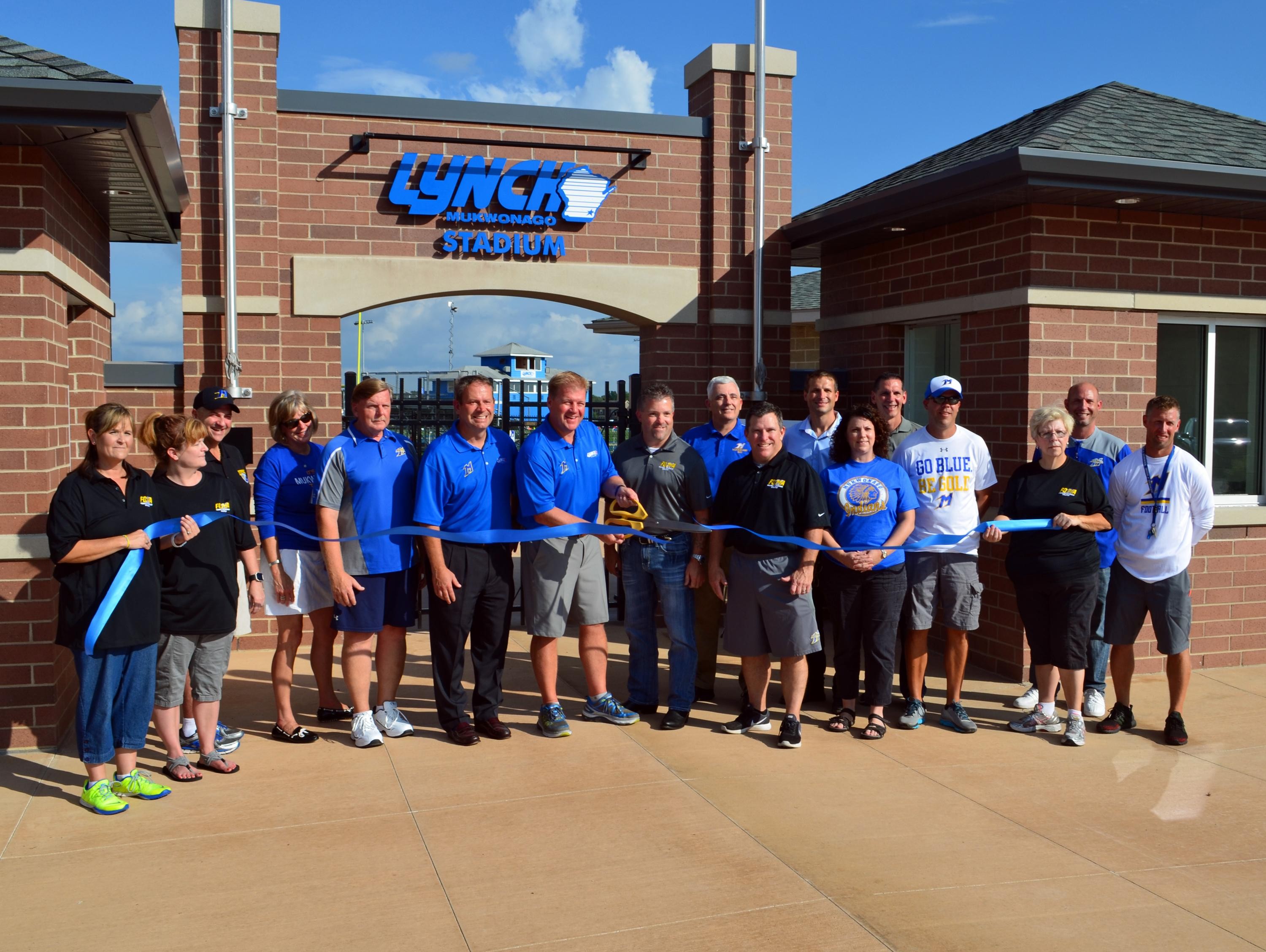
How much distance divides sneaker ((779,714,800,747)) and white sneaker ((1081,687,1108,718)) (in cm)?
203

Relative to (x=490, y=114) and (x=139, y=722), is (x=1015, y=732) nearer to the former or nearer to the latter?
(x=139, y=722)

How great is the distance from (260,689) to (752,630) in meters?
3.68

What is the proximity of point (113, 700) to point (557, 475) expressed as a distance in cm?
260

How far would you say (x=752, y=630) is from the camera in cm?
638

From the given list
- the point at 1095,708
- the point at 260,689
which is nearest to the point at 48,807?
the point at 260,689

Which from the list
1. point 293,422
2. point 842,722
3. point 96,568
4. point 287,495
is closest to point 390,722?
point 287,495

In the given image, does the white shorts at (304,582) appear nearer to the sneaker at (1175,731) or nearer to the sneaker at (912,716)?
Answer: the sneaker at (912,716)

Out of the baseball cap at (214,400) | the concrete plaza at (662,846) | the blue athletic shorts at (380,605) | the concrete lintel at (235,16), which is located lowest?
the concrete plaza at (662,846)

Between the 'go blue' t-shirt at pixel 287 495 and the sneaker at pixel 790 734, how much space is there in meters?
2.91

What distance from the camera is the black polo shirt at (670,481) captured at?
6.66m

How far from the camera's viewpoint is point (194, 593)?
559 cm

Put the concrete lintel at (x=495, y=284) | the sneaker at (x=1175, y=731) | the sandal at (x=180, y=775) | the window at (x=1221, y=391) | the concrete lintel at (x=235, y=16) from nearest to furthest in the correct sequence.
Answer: the sandal at (x=180, y=775) → the sneaker at (x=1175, y=731) → the window at (x=1221, y=391) → the concrete lintel at (x=235, y=16) → the concrete lintel at (x=495, y=284)

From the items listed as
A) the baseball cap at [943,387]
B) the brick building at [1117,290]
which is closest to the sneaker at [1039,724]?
the brick building at [1117,290]

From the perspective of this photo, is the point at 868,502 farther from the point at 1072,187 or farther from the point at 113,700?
the point at 113,700
